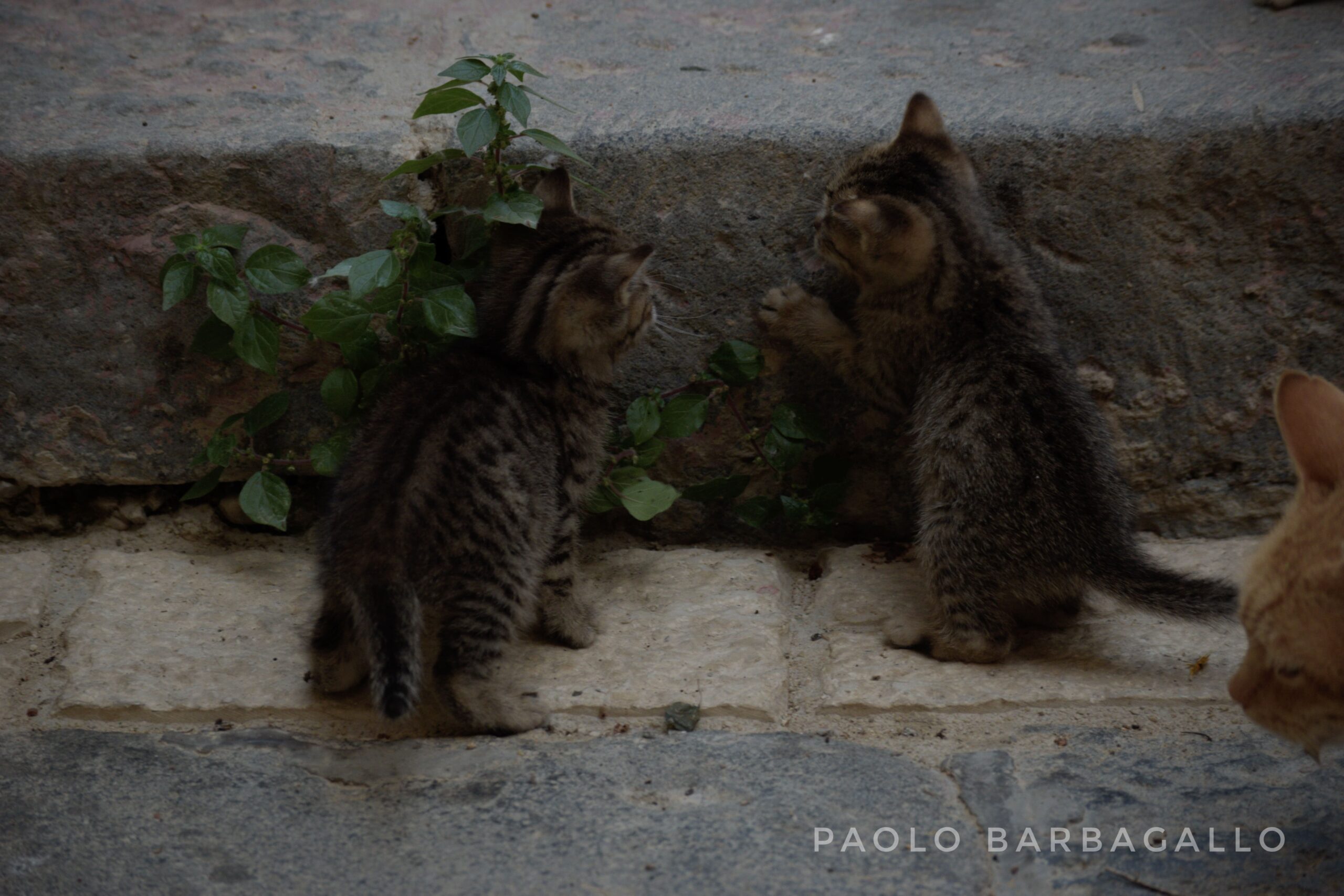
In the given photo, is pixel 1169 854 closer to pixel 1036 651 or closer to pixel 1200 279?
pixel 1036 651

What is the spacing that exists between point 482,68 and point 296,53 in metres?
1.35

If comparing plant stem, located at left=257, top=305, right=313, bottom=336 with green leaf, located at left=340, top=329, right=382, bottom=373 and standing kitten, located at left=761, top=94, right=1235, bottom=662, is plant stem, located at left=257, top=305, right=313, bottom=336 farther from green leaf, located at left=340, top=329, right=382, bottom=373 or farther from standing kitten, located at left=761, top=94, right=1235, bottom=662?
standing kitten, located at left=761, top=94, right=1235, bottom=662

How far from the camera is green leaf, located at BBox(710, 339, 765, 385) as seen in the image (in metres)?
3.43

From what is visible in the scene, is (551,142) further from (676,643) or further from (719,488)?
(676,643)

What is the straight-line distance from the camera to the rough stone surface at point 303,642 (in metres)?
2.86

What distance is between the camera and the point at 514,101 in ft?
10.2

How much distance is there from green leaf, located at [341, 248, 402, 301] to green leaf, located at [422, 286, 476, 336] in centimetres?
13

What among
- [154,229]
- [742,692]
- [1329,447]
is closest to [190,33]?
[154,229]

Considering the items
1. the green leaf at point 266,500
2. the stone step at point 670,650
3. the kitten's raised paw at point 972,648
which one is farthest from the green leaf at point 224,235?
the kitten's raised paw at point 972,648

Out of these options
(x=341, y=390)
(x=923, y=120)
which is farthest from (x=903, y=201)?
(x=341, y=390)

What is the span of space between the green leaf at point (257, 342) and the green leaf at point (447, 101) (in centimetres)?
73

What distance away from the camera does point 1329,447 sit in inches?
90.6

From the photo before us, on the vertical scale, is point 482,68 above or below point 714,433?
above

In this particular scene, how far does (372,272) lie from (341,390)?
42 cm
